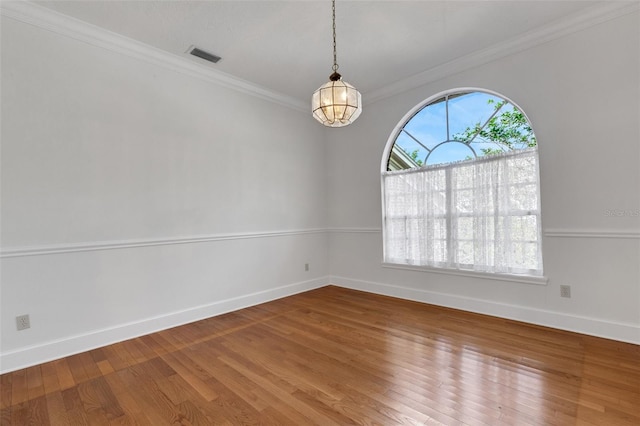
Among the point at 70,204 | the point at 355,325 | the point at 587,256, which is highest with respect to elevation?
the point at 70,204

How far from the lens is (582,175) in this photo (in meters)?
2.79

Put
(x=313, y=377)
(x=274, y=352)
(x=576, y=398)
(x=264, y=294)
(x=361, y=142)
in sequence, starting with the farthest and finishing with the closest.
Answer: (x=361, y=142)
(x=264, y=294)
(x=274, y=352)
(x=313, y=377)
(x=576, y=398)

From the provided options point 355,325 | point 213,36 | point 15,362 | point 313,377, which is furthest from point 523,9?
point 15,362

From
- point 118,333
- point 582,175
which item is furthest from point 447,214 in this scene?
point 118,333

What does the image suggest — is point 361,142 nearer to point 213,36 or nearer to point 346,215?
point 346,215

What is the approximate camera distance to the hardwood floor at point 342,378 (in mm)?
1743

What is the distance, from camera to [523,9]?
104 inches

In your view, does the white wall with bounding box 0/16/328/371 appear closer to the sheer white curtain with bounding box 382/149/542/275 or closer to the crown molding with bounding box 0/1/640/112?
the crown molding with bounding box 0/1/640/112

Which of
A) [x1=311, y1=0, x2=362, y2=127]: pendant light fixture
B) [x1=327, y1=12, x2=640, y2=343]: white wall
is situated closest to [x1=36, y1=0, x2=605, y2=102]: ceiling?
[x1=327, y1=12, x2=640, y2=343]: white wall

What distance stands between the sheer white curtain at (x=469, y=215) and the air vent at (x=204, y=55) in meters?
2.66

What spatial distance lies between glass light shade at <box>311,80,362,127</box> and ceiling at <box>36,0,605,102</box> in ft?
3.06

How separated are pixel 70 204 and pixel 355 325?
2.96 metres

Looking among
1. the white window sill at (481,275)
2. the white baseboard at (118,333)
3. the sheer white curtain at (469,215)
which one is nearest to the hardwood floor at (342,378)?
the white baseboard at (118,333)

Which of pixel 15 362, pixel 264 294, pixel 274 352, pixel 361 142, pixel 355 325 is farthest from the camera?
pixel 361 142
